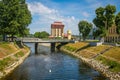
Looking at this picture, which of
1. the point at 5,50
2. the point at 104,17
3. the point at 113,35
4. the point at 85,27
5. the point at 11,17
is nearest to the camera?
the point at 5,50

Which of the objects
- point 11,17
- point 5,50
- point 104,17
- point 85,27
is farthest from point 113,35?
point 5,50

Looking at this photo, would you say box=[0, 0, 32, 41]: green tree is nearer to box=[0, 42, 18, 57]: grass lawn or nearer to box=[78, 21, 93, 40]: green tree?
box=[0, 42, 18, 57]: grass lawn

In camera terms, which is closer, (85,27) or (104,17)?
(104,17)

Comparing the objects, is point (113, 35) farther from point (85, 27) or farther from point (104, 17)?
point (85, 27)

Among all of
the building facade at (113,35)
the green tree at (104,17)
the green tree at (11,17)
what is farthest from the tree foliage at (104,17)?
the green tree at (11,17)

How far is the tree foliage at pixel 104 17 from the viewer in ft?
352

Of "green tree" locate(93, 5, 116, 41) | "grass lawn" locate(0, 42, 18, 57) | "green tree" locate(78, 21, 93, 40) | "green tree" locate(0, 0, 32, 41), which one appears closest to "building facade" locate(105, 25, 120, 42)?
"green tree" locate(93, 5, 116, 41)

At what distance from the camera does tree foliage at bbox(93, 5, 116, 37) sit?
107 metres

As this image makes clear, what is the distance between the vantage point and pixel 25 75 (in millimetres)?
53188

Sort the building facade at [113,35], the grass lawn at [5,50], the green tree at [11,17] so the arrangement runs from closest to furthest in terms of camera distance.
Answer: the grass lawn at [5,50] → the green tree at [11,17] → the building facade at [113,35]

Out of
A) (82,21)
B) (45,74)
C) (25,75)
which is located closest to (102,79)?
(45,74)

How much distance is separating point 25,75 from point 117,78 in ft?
63.8

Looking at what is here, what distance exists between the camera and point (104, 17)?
10750 cm

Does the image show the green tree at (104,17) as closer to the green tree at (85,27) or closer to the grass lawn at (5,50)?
the grass lawn at (5,50)
